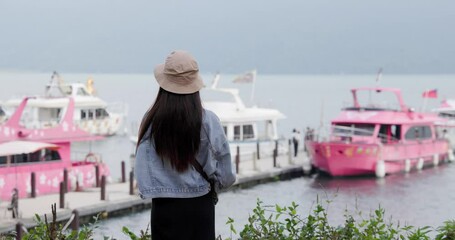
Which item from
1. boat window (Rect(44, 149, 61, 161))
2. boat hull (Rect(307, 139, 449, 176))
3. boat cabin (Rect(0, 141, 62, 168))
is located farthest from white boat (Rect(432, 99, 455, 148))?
boat cabin (Rect(0, 141, 62, 168))

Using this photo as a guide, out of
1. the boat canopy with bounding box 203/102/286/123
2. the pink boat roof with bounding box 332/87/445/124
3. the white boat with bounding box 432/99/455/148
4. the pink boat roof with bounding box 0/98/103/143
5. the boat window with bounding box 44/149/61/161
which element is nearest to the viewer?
the pink boat roof with bounding box 0/98/103/143

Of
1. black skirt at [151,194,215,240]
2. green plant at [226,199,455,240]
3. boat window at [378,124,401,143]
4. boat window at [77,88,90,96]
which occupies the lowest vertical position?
boat window at [378,124,401,143]

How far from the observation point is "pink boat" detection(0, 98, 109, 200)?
2300 cm

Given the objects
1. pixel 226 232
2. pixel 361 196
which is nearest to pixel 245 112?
pixel 361 196

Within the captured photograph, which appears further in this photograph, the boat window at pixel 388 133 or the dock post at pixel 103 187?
the boat window at pixel 388 133

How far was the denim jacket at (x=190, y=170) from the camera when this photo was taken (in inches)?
200

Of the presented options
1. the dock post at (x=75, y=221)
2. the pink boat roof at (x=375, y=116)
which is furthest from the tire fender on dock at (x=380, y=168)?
the dock post at (x=75, y=221)

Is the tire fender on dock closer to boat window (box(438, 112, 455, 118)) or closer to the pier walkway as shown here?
the pier walkway

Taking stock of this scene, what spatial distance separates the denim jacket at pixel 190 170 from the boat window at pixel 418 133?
3089 cm

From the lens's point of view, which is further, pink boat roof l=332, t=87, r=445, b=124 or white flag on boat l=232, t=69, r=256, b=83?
white flag on boat l=232, t=69, r=256, b=83

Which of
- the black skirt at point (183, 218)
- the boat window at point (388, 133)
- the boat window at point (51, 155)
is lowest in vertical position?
the boat window at point (388, 133)

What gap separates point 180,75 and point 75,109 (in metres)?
46.0

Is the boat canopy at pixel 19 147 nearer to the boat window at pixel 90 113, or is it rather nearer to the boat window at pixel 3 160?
the boat window at pixel 3 160

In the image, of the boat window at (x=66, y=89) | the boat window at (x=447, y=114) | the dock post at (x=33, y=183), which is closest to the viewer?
the dock post at (x=33, y=183)
